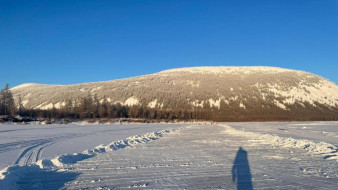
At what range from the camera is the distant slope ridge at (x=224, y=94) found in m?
104

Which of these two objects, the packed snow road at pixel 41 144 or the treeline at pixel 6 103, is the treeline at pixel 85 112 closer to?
the treeline at pixel 6 103

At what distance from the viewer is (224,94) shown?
387ft

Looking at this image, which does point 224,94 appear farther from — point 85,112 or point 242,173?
point 242,173

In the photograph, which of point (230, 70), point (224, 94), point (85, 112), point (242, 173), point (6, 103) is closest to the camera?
point (242, 173)

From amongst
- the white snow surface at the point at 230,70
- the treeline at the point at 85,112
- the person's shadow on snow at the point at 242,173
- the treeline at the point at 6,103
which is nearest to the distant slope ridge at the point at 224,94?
the white snow surface at the point at 230,70

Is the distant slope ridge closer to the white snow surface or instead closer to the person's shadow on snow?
the white snow surface

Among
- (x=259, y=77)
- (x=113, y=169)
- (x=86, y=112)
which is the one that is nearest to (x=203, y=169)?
(x=113, y=169)

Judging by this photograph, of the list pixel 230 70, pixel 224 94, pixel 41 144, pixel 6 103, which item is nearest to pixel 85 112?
pixel 6 103

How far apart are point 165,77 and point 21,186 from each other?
5395 inches

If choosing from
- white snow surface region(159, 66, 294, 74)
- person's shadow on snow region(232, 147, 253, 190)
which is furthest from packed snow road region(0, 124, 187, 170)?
white snow surface region(159, 66, 294, 74)

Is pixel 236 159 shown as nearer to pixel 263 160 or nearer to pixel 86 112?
pixel 263 160

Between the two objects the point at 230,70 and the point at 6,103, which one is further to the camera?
the point at 230,70

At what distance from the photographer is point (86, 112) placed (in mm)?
71188

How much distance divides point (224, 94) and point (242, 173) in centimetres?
11366
